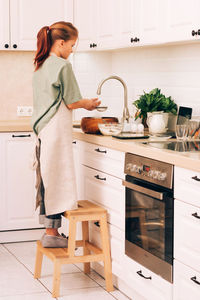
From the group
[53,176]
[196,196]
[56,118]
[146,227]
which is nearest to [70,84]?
[56,118]

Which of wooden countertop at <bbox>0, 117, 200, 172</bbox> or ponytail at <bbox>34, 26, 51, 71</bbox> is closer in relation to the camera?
wooden countertop at <bbox>0, 117, 200, 172</bbox>

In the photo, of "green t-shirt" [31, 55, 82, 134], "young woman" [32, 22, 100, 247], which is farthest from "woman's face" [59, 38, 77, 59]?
"green t-shirt" [31, 55, 82, 134]

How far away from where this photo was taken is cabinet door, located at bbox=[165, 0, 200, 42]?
10.4 ft

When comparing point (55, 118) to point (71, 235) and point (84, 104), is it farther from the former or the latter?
point (71, 235)

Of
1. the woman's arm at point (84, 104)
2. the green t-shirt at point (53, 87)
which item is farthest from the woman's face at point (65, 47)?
the woman's arm at point (84, 104)

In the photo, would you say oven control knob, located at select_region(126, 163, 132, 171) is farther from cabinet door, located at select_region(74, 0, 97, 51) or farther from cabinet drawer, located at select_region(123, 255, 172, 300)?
cabinet door, located at select_region(74, 0, 97, 51)

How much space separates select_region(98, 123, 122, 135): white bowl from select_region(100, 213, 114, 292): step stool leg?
54 cm

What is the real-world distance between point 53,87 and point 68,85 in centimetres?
9

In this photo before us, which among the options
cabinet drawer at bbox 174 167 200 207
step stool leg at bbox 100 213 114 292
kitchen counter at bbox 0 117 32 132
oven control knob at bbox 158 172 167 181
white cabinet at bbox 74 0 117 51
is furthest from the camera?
kitchen counter at bbox 0 117 32 132

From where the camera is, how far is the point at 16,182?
15.1 ft

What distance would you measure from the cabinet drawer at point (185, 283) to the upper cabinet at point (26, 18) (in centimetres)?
260

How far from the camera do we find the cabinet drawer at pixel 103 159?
3383 mm

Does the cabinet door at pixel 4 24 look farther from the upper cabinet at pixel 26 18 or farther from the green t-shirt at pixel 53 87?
the green t-shirt at pixel 53 87

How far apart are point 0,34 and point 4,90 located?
0.58 metres
